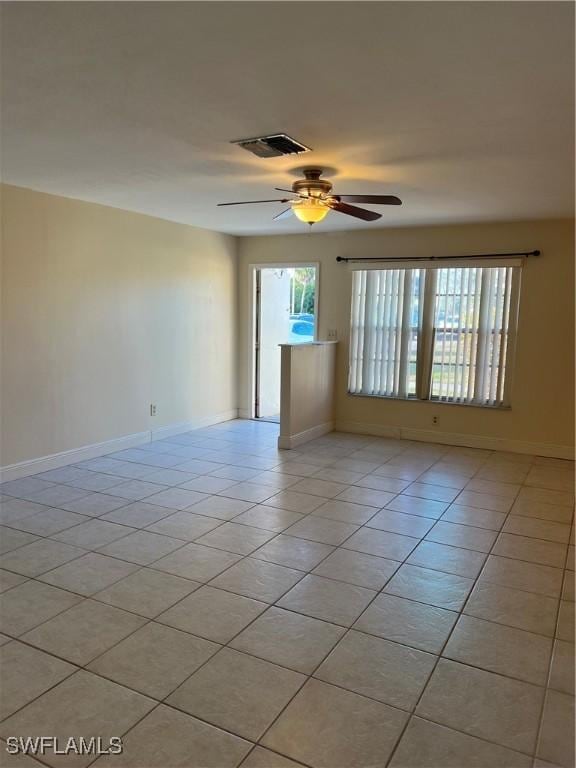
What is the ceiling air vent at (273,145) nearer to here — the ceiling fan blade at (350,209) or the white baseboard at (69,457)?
the ceiling fan blade at (350,209)

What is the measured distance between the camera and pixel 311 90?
88.2 inches

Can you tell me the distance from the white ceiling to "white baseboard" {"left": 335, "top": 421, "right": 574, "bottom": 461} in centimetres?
267

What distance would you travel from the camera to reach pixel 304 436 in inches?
231

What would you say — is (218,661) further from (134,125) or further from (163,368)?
(163,368)

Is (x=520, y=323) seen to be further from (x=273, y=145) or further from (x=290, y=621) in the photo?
(x=290, y=621)

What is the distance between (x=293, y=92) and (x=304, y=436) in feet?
13.2

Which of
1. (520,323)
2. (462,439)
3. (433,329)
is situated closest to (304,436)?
(462,439)

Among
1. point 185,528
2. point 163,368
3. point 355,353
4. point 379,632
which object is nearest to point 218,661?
point 379,632

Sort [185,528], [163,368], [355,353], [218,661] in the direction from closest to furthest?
[218,661]
[185,528]
[163,368]
[355,353]

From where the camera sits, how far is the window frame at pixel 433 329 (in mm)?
5457

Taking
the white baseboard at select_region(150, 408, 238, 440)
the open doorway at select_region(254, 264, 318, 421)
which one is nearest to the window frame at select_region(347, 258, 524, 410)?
the open doorway at select_region(254, 264, 318, 421)

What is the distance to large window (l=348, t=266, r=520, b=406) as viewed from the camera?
18.2 feet

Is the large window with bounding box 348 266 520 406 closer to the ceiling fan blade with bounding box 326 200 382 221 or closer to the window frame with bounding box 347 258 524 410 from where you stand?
the window frame with bounding box 347 258 524 410

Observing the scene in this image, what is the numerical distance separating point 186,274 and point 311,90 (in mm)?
4119
